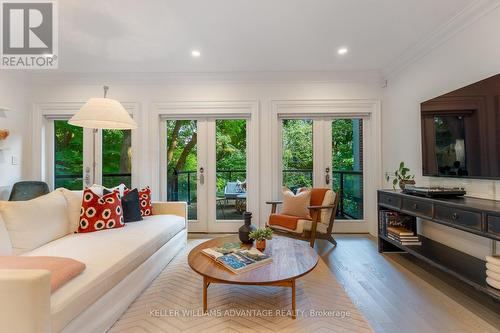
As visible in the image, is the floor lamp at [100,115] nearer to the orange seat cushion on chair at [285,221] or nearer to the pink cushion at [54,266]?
the pink cushion at [54,266]

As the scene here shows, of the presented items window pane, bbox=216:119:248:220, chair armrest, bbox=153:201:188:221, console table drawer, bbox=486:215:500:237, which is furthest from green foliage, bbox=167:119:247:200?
console table drawer, bbox=486:215:500:237

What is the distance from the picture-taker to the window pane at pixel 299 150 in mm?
4105

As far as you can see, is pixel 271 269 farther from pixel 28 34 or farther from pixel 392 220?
pixel 28 34

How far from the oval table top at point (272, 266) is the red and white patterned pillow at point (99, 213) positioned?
3.37 ft

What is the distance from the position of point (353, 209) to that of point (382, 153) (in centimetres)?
99

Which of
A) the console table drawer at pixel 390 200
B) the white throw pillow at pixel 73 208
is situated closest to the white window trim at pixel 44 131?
the white throw pillow at pixel 73 208

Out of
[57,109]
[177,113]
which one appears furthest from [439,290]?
[57,109]

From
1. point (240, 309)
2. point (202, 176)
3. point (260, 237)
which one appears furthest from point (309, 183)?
point (240, 309)

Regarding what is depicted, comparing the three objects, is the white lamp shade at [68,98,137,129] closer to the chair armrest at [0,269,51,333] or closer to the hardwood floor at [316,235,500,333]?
the chair armrest at [0,269,51,333]

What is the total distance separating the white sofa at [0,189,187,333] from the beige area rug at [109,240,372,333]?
0.54 feet

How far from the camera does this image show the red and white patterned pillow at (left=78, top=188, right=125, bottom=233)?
2456 mm

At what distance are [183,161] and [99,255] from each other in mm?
2486

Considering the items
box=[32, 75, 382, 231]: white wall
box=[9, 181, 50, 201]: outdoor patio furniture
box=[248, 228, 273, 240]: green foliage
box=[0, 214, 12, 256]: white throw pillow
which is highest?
box=[32, 75, 382, 231]: white wall

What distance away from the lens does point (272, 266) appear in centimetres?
186
